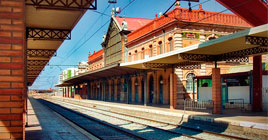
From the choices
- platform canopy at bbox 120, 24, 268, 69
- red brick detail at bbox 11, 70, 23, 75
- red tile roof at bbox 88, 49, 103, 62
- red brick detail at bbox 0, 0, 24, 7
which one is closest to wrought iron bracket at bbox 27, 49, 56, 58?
platform canopy at bbox 120, 24, 268, 69

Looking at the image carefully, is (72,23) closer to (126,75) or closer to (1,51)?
(1,51)

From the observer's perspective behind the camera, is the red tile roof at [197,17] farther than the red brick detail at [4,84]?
Yes

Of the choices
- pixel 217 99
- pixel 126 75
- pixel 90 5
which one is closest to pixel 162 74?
pixel 126 75

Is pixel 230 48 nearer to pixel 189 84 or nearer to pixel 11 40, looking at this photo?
pixel 11 40

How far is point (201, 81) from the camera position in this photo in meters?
24.2

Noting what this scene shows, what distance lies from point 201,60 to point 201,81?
7.08 metres

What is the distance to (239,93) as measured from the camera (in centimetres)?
2009

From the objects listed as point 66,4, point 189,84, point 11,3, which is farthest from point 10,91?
point 189,84

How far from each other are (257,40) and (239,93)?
8706 mm

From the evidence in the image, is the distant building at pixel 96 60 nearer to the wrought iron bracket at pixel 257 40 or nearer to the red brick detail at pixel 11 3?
the wrought iron bracket at pixel 257 40

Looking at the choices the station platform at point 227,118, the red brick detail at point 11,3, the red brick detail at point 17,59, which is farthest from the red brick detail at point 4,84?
the station platform at point 227,118

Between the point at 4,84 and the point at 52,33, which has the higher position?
the point at 52,33

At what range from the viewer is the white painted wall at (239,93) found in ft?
63.6

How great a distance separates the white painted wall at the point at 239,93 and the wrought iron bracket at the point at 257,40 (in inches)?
292
